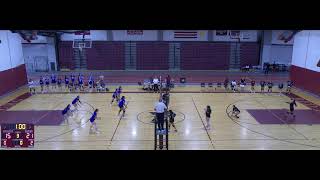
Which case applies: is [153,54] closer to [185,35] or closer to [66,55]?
[185,35]

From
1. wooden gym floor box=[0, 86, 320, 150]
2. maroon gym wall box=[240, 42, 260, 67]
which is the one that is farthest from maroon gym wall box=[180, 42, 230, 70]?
wooden gym floor box=[0, 86, 320, 150]

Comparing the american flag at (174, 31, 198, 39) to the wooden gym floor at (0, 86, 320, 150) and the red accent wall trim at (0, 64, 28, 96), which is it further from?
the red accent wall trim at (0, 64, 28, 96)

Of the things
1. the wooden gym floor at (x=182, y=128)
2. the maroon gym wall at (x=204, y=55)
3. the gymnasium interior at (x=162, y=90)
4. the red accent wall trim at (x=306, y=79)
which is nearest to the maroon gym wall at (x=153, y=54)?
the gymnasium interior at (x=162, y=90)

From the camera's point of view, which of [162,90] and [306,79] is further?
[162,90]

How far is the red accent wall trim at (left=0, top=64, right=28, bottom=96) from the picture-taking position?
23.0 meters
